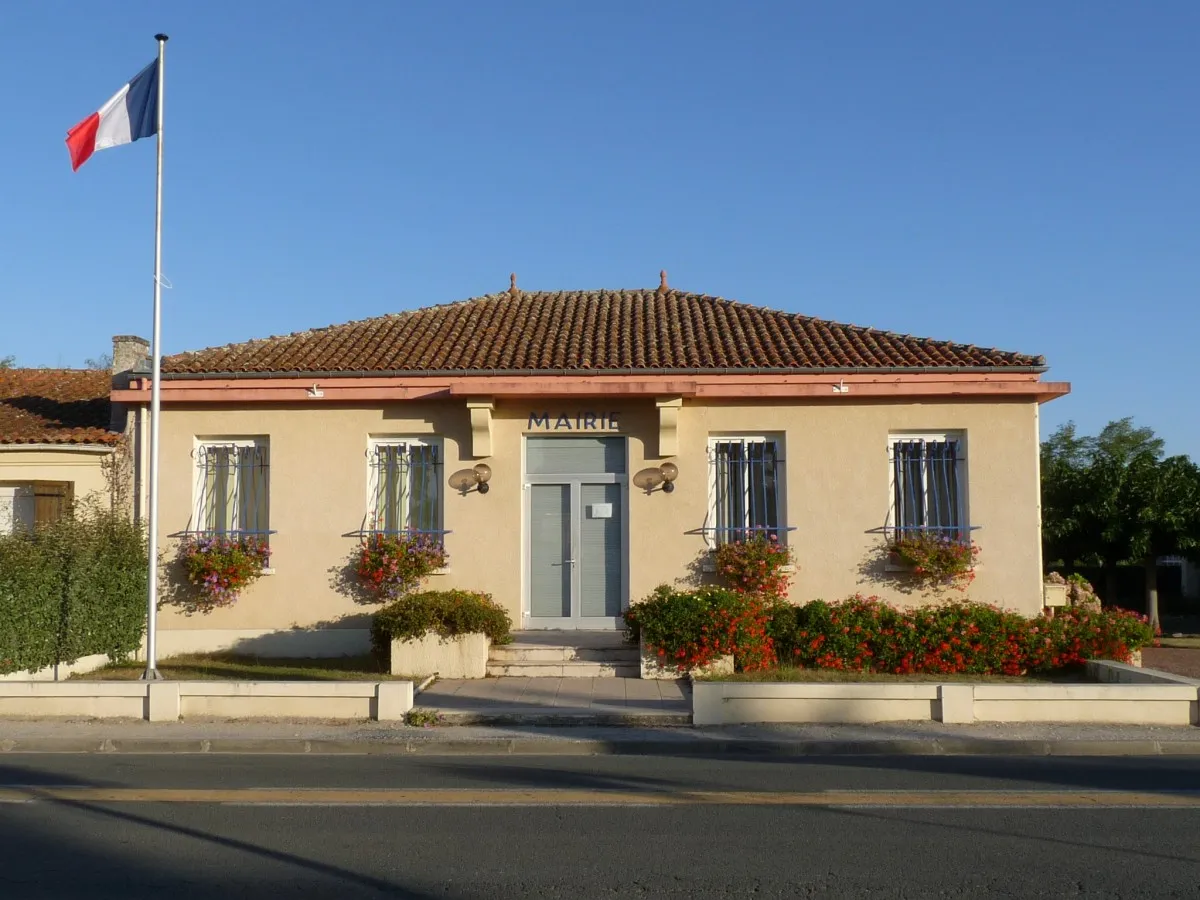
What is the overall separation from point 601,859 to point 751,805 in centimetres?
189

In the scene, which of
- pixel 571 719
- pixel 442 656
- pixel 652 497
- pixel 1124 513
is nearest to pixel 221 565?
pixel 442 656

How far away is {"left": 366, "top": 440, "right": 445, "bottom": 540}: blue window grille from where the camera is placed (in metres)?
17.2

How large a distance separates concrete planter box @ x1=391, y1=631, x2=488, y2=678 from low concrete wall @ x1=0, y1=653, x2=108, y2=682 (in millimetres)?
3976

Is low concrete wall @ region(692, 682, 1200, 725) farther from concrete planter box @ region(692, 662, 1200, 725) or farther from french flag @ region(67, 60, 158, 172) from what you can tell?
french flag @ region(67, 60, 158, 172)

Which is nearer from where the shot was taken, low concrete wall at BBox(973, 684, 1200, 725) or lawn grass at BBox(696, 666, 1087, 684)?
low concrete wall at BBox(973, 684, 1200, 725)

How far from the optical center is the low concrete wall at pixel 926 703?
12.1m

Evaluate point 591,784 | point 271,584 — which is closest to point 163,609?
point 271,584

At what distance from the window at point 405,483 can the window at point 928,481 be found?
6462mm

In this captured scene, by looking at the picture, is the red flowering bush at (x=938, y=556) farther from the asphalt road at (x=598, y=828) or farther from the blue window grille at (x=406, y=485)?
the blue window grille at (x=406, y=485)

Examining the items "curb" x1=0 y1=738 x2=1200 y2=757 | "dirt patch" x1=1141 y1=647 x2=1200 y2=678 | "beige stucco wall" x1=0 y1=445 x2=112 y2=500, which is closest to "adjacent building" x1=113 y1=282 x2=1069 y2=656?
"beige stucco wall" x1=0 y1=445 x2=112 y2=500

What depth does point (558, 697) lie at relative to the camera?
535 inches

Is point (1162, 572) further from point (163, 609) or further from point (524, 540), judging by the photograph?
point (163, 609)

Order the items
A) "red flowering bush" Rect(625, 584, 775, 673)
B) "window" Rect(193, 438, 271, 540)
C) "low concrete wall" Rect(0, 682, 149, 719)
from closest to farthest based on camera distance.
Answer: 1. "low concrete wall" Rect(0, 682, 149, 719)
2. "red flowering bush" Rect(625, 584, 775, 673)
3. "window" Rect(193, 438, 271, 540)

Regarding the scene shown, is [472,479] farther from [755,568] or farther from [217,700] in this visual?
[217,700]
